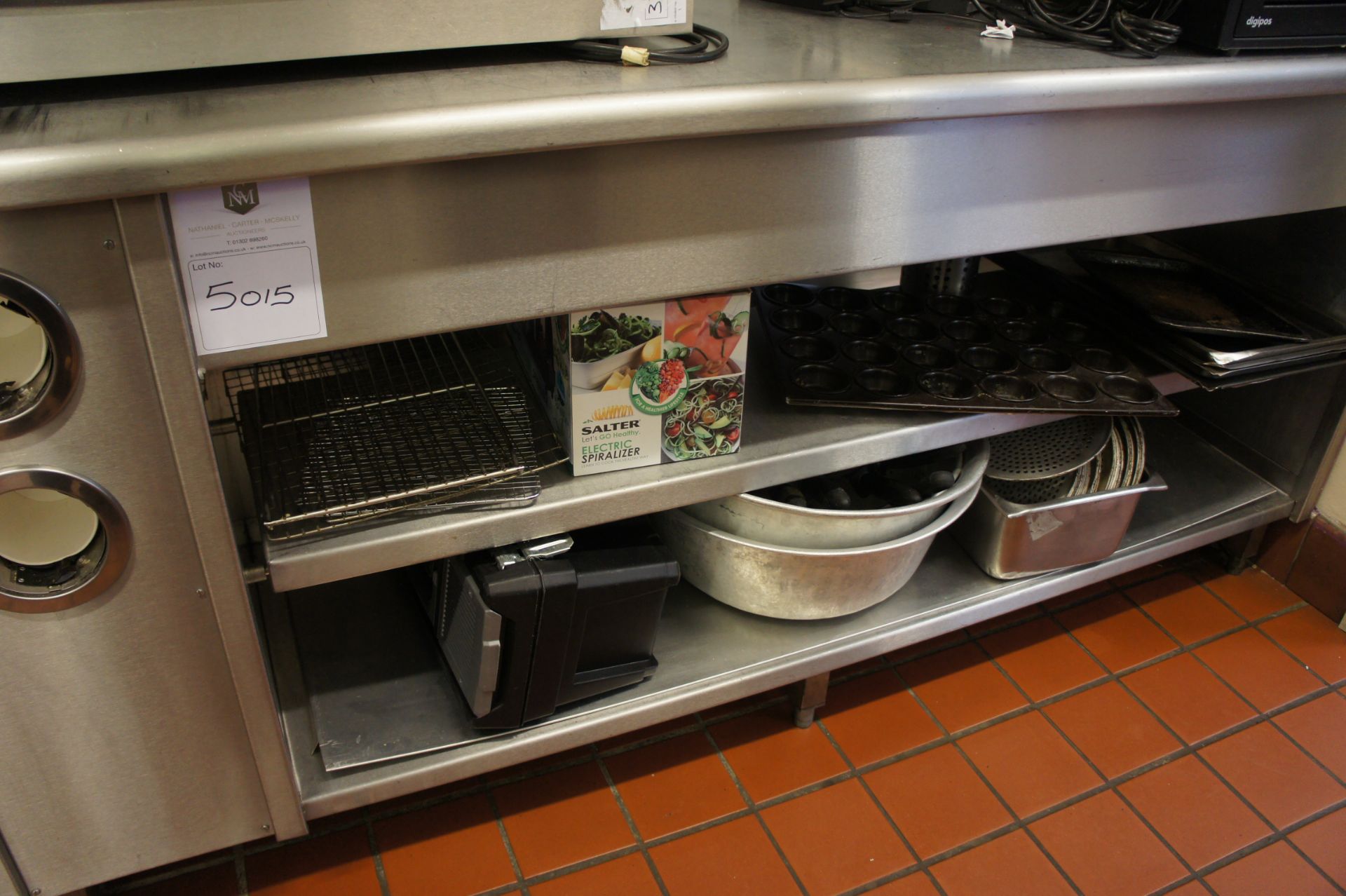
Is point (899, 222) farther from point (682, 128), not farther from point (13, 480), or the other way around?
point (13, 480)

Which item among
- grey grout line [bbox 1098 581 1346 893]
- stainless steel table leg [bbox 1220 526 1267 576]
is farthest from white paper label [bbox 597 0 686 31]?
stainless steel table leg [bbox 1220 526 1267 576]

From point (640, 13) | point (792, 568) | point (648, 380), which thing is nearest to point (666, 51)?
point (640, 13)

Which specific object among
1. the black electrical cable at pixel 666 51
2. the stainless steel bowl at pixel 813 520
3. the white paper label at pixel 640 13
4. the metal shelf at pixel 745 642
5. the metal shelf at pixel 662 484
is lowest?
the metal shelf at pixel 745 642

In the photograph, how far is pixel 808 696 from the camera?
4.79 ft

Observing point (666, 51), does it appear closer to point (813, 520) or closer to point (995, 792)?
point (813, 520)

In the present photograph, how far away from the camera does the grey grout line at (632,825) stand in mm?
1276

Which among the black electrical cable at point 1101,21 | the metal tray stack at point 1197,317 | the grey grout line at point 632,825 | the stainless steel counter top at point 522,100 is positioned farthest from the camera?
the metal tray stack at point 1197,317

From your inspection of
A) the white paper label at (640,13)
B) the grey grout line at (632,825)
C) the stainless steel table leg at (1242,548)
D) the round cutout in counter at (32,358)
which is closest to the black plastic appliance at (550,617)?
the grey grout line at (632,825)

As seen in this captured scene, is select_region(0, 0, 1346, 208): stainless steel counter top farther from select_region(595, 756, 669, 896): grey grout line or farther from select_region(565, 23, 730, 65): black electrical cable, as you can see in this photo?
select_region(595, 756, 669, 896): grey grout line

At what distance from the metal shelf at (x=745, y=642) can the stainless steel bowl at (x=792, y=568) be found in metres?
0.05

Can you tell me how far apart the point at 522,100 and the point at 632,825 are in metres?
0.94

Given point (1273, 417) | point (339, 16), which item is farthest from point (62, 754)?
point (1273, 417)

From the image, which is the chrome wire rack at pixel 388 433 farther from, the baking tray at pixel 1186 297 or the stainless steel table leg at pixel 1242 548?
the stainless steel table leg at pixel 1242 548

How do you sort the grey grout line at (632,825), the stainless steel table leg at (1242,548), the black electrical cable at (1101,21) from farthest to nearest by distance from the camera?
the stainless steel table leg at (1242,548) < the grey grout line at (632,825) < the black electrical cable at (1101,21)
